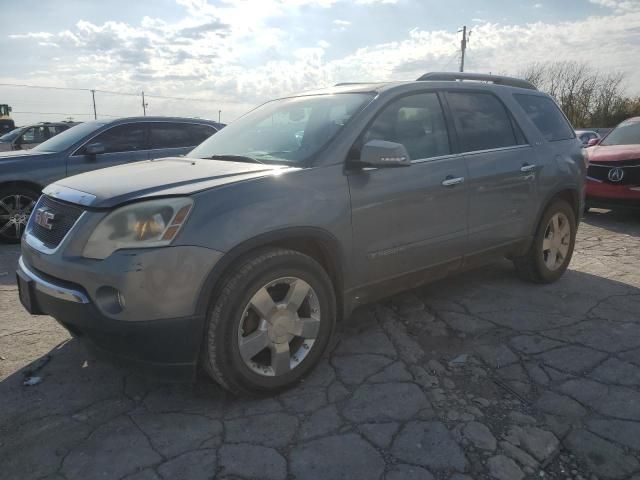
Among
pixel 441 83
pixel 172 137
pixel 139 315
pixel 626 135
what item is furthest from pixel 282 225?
pixel 626 135

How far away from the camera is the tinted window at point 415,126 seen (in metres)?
3.38

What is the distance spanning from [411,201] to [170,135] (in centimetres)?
522

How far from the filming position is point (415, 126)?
11.8 feet

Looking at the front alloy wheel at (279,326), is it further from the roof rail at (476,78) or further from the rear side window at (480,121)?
the roof rail at (476,78)

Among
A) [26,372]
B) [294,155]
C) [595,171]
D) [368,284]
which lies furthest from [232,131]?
[595,171]

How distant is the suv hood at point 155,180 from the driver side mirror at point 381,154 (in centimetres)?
47

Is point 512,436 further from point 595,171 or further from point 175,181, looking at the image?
point 595,171

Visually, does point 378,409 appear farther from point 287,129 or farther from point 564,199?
point 564,199

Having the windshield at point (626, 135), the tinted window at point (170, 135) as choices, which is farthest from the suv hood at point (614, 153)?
the tinted window at point (170, 135)

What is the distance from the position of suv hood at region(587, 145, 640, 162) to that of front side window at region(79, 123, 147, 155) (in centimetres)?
704

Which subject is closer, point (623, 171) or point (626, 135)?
point (623, 171)

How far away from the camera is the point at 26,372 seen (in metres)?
3.17

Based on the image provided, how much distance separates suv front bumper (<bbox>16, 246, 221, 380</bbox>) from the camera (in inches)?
94.0

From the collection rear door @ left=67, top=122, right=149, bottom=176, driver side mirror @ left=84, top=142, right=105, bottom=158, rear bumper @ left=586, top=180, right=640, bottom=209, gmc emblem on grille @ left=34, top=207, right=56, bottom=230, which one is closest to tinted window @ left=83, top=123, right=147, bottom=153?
rear door @ left=67, top=122, right=149, bottom=176
